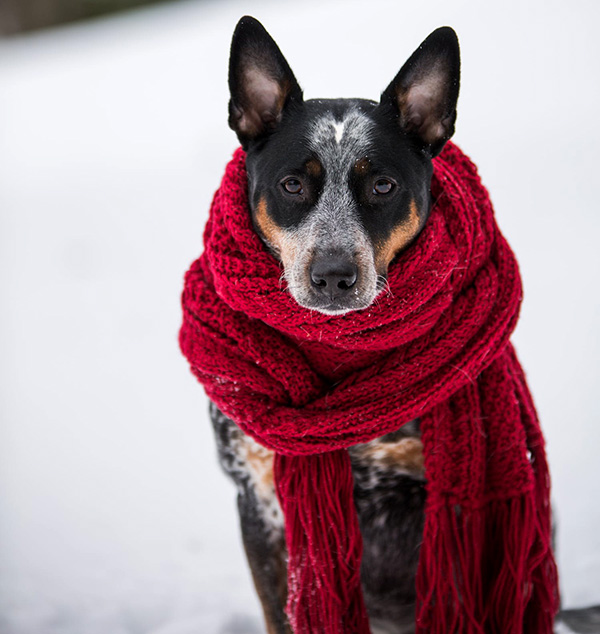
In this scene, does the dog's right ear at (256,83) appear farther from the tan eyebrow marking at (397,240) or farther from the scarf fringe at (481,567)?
the scarf fringe at (481,567)

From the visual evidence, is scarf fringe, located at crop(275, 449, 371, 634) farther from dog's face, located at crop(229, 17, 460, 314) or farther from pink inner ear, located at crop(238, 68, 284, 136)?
pink inner ear, located at crop(238, 68, 284, 136)

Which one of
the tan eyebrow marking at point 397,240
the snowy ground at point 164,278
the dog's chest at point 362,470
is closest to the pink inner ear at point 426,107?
the tan eyebrow marking at point 397,240

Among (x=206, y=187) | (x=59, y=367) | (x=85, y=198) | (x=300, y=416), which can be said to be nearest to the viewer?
(x=300, y=416)

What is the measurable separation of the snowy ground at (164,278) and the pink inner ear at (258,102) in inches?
67.2

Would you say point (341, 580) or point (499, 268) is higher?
point (499, 268)

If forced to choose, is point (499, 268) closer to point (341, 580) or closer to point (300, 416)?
point (300, 416)

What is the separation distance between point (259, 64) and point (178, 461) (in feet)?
6.38

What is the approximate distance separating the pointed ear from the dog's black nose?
0.51 m

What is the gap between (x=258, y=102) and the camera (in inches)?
79.7

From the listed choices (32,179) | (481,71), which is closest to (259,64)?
(481,71)

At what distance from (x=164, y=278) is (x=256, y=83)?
8.95 ft

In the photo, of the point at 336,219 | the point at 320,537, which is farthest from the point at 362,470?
the point at 336,219

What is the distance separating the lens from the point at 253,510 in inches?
86.0

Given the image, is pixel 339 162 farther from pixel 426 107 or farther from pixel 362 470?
pixel 362 470
